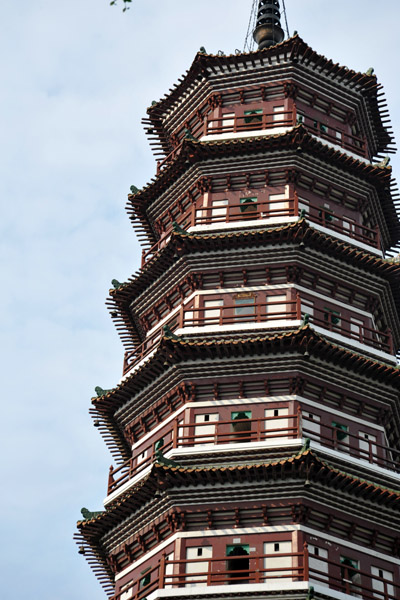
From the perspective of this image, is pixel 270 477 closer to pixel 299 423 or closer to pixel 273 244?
pixel 299 423

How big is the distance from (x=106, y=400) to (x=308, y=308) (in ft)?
26.1

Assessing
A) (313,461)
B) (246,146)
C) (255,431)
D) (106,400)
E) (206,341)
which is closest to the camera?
(313,461)

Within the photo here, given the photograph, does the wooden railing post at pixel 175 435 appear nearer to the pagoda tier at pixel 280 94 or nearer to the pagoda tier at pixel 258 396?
the pagoda tier at pixel 258 396

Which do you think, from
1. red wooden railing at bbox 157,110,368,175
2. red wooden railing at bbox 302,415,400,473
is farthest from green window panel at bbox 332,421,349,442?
red wooden railing at bbox 157,110,368,175

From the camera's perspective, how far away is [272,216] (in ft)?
138

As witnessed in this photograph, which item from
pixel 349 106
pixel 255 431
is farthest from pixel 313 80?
pixel 255 431

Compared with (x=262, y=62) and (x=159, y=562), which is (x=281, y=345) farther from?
(x=262, y=62)

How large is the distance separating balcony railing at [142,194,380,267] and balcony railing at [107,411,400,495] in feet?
28.1

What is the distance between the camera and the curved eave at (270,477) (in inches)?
1336

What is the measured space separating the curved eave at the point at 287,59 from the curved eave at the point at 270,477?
1865 centimetres

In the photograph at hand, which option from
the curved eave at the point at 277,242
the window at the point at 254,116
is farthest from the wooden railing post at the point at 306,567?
the window at the point at 254,116

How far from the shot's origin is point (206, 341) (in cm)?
3831

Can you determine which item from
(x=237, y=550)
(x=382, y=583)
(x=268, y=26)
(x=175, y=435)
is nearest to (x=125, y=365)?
(x=175, y=435)

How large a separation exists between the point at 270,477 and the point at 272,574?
302 cm
